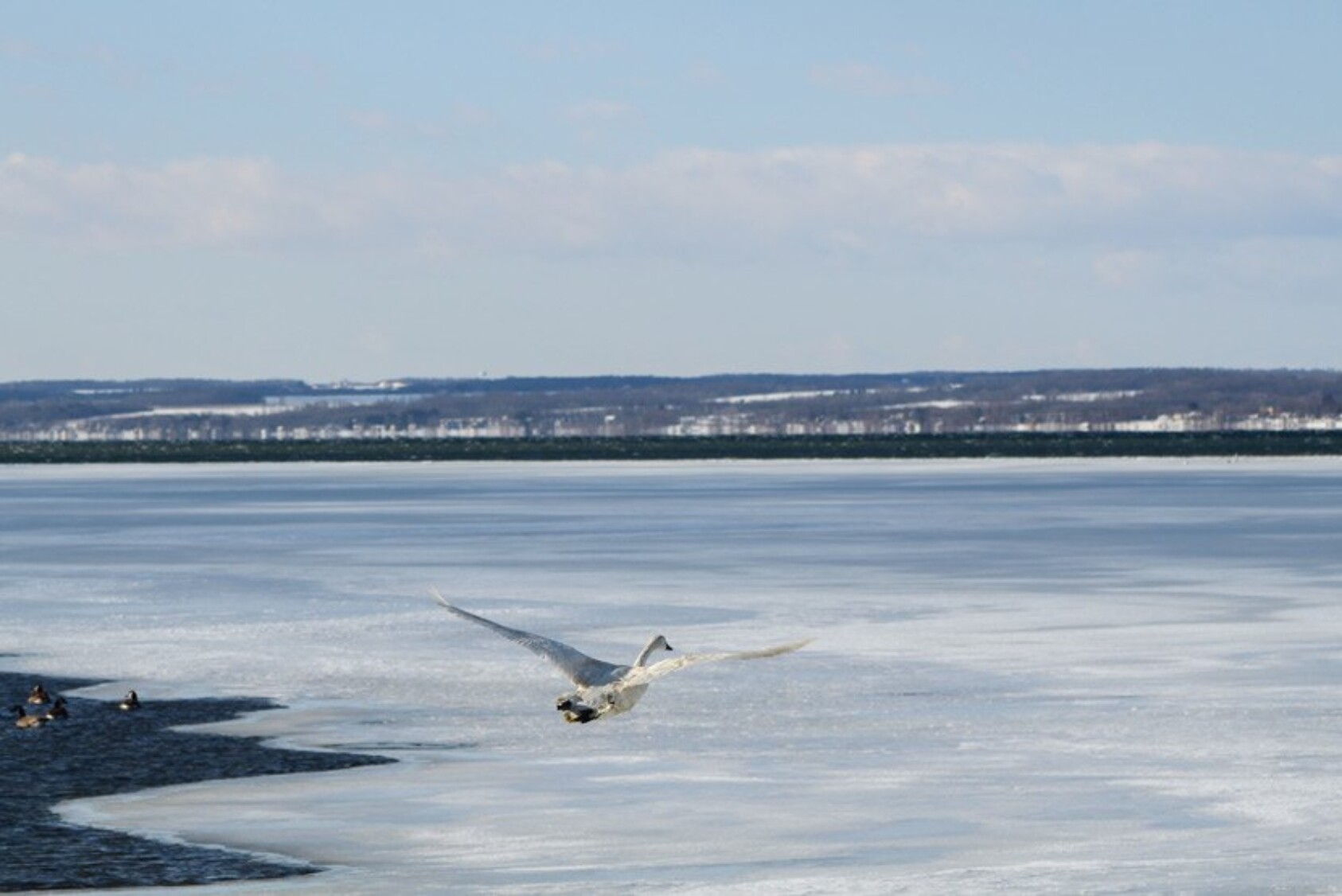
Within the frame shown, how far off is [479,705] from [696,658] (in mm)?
14542

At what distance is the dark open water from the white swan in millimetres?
4394

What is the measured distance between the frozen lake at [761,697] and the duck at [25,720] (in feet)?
6.28

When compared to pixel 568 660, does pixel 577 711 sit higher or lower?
lower

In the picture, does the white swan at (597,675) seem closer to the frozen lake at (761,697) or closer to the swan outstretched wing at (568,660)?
the swan outstretched wing at (568,660)

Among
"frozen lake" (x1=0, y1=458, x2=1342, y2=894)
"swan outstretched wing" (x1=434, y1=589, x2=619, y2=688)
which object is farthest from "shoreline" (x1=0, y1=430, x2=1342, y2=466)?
"swan outstretched wing" (x1=434, y1=589, x2=619, y2=688)

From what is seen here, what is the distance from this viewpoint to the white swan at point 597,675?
14.0 meters

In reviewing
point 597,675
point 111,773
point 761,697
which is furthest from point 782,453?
point 597,675

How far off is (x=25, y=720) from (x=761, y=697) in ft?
25.6

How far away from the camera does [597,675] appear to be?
15234 millimetres

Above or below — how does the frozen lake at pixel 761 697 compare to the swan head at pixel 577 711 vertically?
below

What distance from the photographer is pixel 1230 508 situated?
7325cm

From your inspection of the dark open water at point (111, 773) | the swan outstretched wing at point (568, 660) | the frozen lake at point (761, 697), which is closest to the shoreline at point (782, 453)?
the frozen lake at point (761, 697)

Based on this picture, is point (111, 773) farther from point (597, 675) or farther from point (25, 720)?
point (597, 675)

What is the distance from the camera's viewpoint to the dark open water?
739 inches
